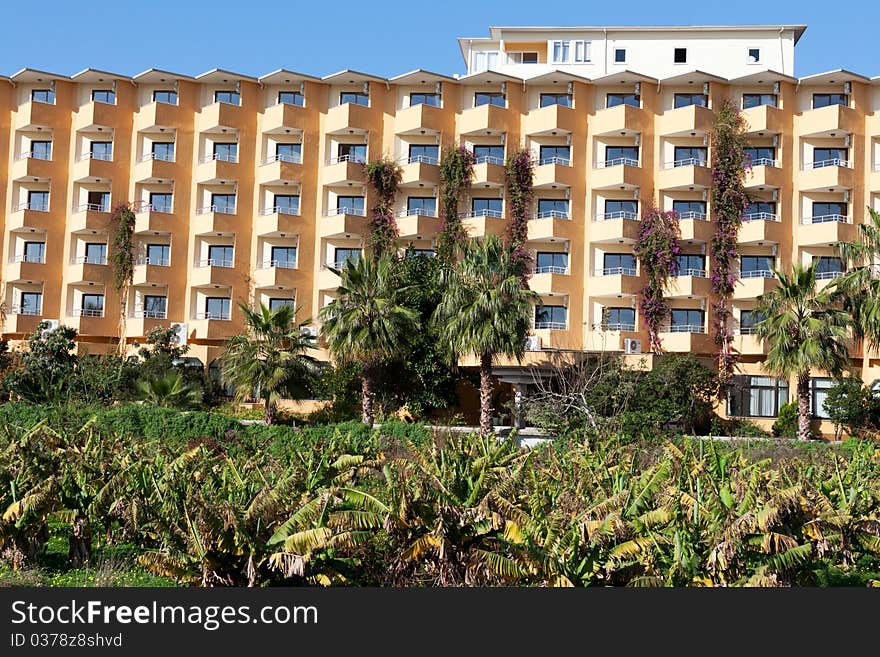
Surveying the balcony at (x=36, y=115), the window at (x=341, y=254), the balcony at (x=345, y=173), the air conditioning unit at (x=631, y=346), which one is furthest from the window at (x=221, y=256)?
the air conditioning unit at (x=631, y=346)

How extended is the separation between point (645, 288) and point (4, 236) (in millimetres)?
41151

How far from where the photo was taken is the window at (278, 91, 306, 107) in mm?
58250

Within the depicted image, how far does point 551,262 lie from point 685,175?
376 inches

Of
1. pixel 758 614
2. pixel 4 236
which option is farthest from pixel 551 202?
pixel 758 614

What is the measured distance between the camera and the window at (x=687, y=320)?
176ft

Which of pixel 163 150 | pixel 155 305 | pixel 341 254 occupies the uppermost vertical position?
pixel 163 150

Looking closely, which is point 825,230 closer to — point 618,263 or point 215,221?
point 618,263

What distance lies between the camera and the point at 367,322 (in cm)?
4147

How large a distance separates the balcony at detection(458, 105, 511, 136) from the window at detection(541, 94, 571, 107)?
2.60 m

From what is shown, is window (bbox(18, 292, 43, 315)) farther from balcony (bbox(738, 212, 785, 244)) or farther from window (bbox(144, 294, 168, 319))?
balcony (bbox(738, 212, 785, 244))

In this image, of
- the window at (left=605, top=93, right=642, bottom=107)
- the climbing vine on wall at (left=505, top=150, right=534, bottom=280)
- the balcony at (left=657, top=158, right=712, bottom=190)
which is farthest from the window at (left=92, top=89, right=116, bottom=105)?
the balcony at (left=657, top=158, right=712, bottom=190)

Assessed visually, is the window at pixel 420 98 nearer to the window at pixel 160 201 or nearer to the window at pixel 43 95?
the window at pixel 160 201

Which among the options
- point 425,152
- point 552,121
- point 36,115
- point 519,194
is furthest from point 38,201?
point 552,121

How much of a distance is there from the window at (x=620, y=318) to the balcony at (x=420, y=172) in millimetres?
13483
